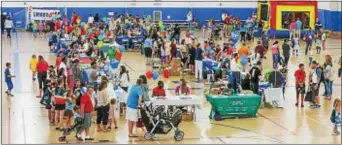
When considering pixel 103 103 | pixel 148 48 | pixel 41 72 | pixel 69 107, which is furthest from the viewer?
pixel 148 48

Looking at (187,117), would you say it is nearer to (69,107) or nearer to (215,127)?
(215,127)

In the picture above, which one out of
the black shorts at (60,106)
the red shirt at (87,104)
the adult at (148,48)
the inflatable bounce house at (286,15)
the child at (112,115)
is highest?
the inflatable bounce house at (286,15)

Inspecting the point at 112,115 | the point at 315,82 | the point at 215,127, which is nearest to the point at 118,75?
the point at 112,115

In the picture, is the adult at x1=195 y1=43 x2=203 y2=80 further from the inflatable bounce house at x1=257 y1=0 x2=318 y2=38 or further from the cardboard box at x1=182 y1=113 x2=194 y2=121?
the inflatable bounce house at x1=257 y1=0 x2=318 y2=38

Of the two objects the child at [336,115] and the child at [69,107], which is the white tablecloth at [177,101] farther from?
the child at [336,115]

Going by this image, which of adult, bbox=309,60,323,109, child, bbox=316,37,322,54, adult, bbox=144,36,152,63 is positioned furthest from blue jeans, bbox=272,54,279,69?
adult, bbox=309,60,323,109

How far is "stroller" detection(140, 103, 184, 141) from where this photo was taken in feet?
49.4

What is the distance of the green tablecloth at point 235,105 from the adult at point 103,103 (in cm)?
314

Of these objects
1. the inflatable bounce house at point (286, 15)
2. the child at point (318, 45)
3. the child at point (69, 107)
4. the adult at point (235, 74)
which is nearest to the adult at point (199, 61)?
the adult at point (235, 74)

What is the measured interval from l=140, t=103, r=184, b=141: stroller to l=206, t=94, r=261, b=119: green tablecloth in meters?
2.53

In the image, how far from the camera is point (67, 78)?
782 inches

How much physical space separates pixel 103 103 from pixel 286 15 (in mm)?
27931

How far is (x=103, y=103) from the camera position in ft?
51.7

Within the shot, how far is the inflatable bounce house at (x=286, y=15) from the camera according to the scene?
4131 cm
